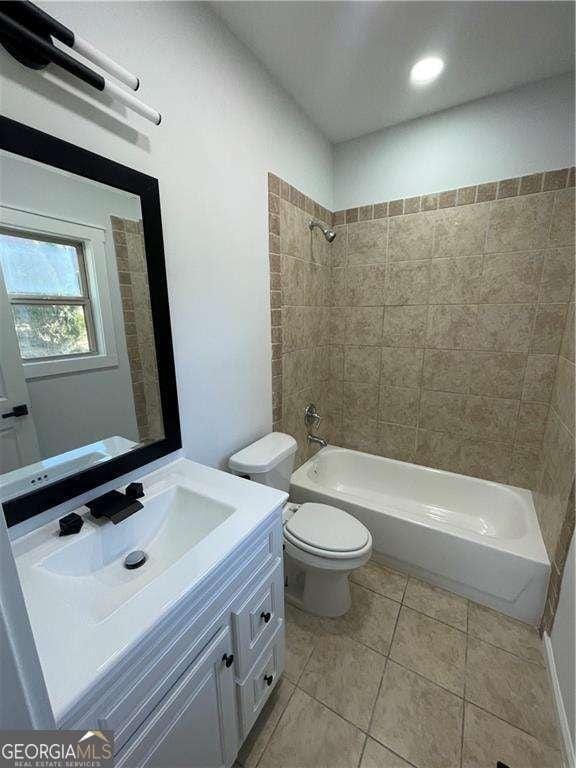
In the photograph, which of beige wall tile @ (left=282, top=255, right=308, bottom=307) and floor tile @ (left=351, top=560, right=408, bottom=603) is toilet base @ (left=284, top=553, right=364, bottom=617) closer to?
floor tile @ (left=351, top=560, right=408, bottom=603)

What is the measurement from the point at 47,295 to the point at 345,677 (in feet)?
5.86

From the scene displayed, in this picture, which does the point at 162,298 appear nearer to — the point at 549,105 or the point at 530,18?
the point at 530,18

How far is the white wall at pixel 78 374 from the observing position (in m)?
0.84

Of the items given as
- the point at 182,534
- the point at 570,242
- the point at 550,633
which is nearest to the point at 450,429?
the point at 550,633

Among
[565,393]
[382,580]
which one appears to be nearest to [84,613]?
[382,580]

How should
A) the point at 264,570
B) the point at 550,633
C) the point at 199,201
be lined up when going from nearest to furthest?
the point at 264,570 < the point at 199,201 < the point at 550,633

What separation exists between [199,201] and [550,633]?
7.87 feet

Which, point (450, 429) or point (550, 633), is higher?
point (450, 429)

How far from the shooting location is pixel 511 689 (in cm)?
125

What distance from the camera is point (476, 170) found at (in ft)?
5.97

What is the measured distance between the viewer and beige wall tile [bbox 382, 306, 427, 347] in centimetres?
211

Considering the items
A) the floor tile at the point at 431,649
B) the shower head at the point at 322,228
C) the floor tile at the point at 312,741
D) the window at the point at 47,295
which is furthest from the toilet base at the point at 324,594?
the shower head at the point at 322,228

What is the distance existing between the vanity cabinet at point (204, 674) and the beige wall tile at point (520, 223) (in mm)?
1960

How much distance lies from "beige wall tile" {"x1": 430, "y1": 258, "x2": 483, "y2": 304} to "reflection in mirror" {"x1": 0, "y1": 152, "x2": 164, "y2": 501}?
1.74 metres
